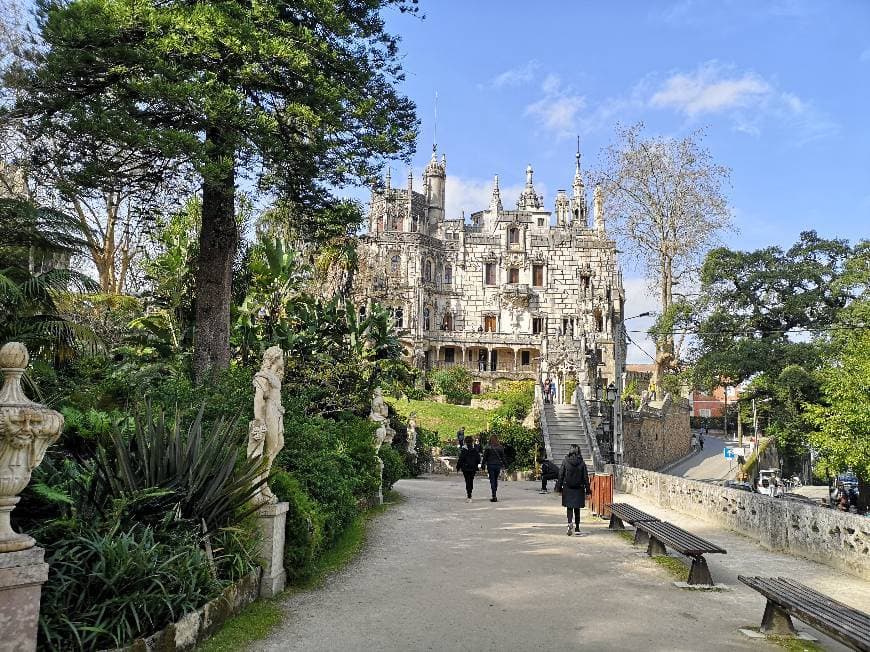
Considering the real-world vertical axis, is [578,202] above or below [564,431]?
above

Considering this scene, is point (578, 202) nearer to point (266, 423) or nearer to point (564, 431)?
point (564, 431)

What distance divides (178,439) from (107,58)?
7.86m

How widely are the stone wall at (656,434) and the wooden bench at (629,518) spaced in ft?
53.9

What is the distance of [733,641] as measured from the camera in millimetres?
6098

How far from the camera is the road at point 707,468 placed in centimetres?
3516

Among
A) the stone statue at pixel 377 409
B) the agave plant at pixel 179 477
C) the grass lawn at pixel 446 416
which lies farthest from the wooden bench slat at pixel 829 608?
the grass lawn at pixel 446 416

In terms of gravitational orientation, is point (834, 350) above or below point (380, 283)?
below

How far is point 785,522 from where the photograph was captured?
10562mm

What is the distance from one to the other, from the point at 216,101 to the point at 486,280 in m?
45.2

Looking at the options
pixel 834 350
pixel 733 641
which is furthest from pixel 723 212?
pixel 733 641

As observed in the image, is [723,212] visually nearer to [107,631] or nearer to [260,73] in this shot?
[260,73]

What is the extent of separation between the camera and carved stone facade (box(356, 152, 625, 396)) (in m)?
52.4

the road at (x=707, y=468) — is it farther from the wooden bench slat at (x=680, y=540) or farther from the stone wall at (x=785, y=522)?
the wooden bench slat at (x=680, y=540)

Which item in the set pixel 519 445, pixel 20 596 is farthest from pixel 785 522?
pixel 519 445
